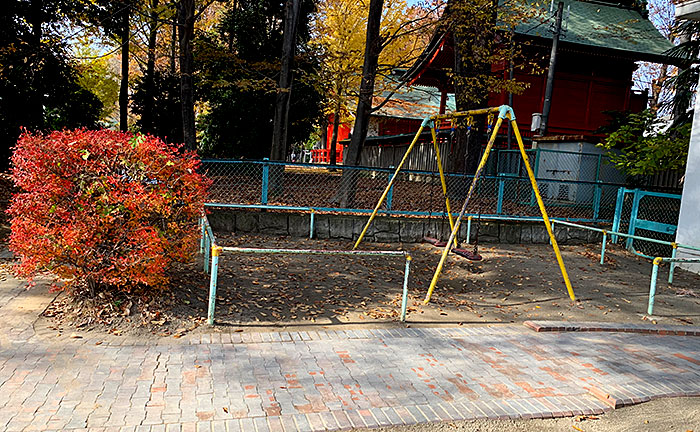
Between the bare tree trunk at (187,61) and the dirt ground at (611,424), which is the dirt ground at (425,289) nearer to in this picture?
the dirt ground at (611,424)

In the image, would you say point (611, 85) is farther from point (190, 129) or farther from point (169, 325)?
point (169, 325)

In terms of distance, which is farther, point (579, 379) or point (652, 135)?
point (652, 135)

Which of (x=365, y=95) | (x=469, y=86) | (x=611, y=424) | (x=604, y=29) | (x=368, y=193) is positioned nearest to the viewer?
(x=611, y=424)

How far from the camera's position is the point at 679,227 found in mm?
10625

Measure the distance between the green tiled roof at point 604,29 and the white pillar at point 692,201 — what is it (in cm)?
1113

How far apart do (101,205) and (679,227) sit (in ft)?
35.5

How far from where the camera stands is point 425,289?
7.90 meters

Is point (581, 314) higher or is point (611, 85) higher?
point (611, 85)

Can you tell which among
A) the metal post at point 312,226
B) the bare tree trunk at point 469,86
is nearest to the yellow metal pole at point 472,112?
the metal post at point 312,226

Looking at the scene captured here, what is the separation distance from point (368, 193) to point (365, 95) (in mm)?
2662

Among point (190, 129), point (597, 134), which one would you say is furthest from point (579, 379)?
point (597, 134)

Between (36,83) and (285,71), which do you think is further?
(36,83)

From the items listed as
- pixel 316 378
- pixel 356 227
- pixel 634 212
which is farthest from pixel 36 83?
pixel 634 212

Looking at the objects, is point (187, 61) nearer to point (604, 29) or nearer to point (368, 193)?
point (368, 193)
